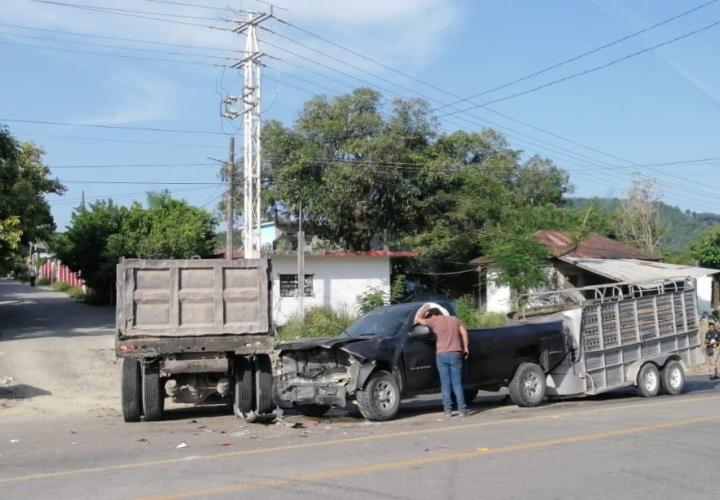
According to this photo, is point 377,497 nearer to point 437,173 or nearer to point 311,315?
point 311,315

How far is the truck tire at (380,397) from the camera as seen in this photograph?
12.0m

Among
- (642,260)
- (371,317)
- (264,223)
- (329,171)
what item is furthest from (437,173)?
(371,317)

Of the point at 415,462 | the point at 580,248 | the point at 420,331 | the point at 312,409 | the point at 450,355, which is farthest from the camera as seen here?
the point at 580,248

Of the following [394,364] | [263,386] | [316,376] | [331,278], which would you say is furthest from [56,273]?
[394,364]

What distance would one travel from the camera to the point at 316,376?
12.4 m

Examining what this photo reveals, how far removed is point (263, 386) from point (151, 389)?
1.65 meters

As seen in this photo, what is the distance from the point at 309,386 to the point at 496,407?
3.58 meters

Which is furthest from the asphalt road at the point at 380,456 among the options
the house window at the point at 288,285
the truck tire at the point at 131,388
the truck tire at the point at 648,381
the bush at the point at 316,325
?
the house window at the point at 288,285

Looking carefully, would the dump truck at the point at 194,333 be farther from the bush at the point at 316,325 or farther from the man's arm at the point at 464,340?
the bush at the point at 316,325

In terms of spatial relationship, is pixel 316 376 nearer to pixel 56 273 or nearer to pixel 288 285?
pixel 288 285

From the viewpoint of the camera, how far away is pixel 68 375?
18.9 metres

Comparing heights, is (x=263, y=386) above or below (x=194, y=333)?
below

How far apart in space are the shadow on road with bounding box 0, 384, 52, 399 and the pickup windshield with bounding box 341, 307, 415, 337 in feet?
23.0

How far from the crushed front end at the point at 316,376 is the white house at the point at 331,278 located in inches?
752
